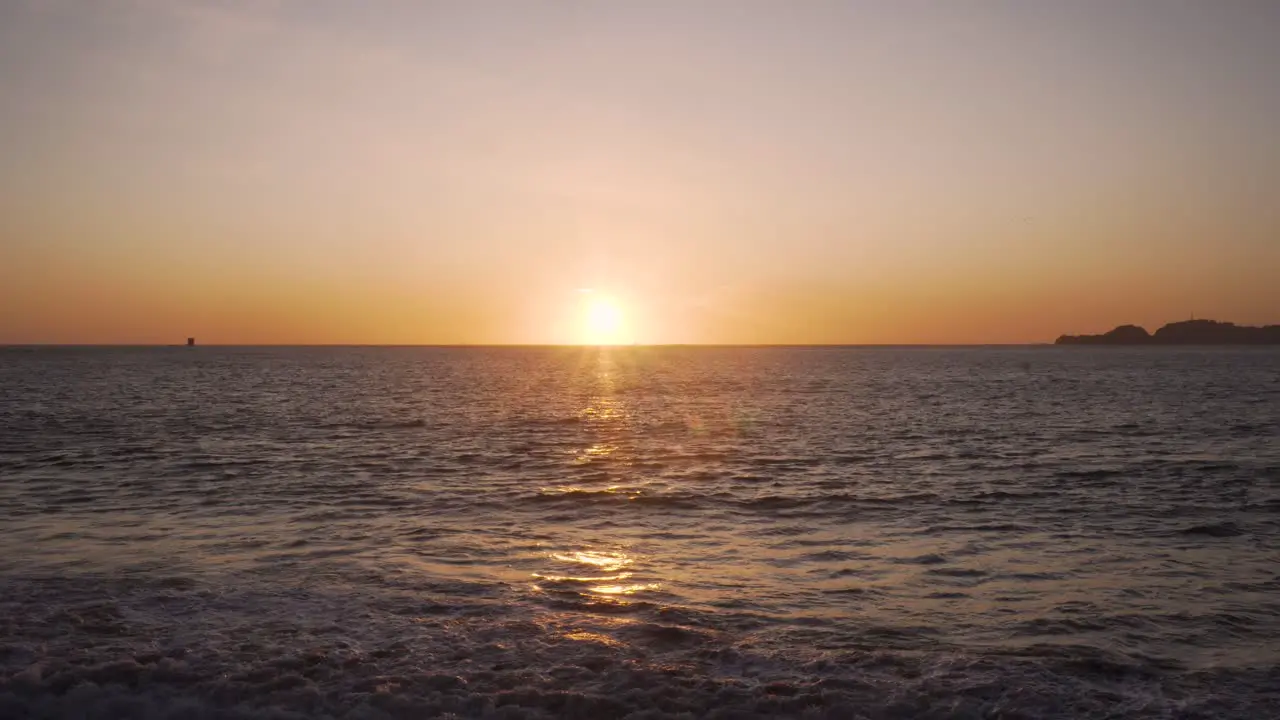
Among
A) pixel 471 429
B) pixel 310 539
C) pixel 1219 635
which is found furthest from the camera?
pixel 471 429

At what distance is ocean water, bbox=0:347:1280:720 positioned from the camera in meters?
9.89

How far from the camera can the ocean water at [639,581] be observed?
989cm

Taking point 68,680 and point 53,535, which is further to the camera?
point 53,535

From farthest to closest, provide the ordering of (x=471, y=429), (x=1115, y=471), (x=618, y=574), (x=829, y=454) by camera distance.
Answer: (x=471, y=429)
(x=829, y=454)
(x=1115, y=471)
(x=618, y=574)

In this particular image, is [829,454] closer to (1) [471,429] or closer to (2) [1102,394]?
(1) [471,429]

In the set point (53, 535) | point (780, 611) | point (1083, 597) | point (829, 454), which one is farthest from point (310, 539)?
point (829, 454)

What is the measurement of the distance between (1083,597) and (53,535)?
20310 mm

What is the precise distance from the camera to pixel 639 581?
49.2ft

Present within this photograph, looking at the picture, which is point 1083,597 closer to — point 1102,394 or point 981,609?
point 981,609

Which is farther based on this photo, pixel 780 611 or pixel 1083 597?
pixel 1083 597

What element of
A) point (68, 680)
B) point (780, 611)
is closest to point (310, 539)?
point (68, 680)

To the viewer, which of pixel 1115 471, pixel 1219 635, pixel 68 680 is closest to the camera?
pixel 68 680

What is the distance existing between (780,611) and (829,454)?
2273 cm

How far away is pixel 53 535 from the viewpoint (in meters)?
18.6
